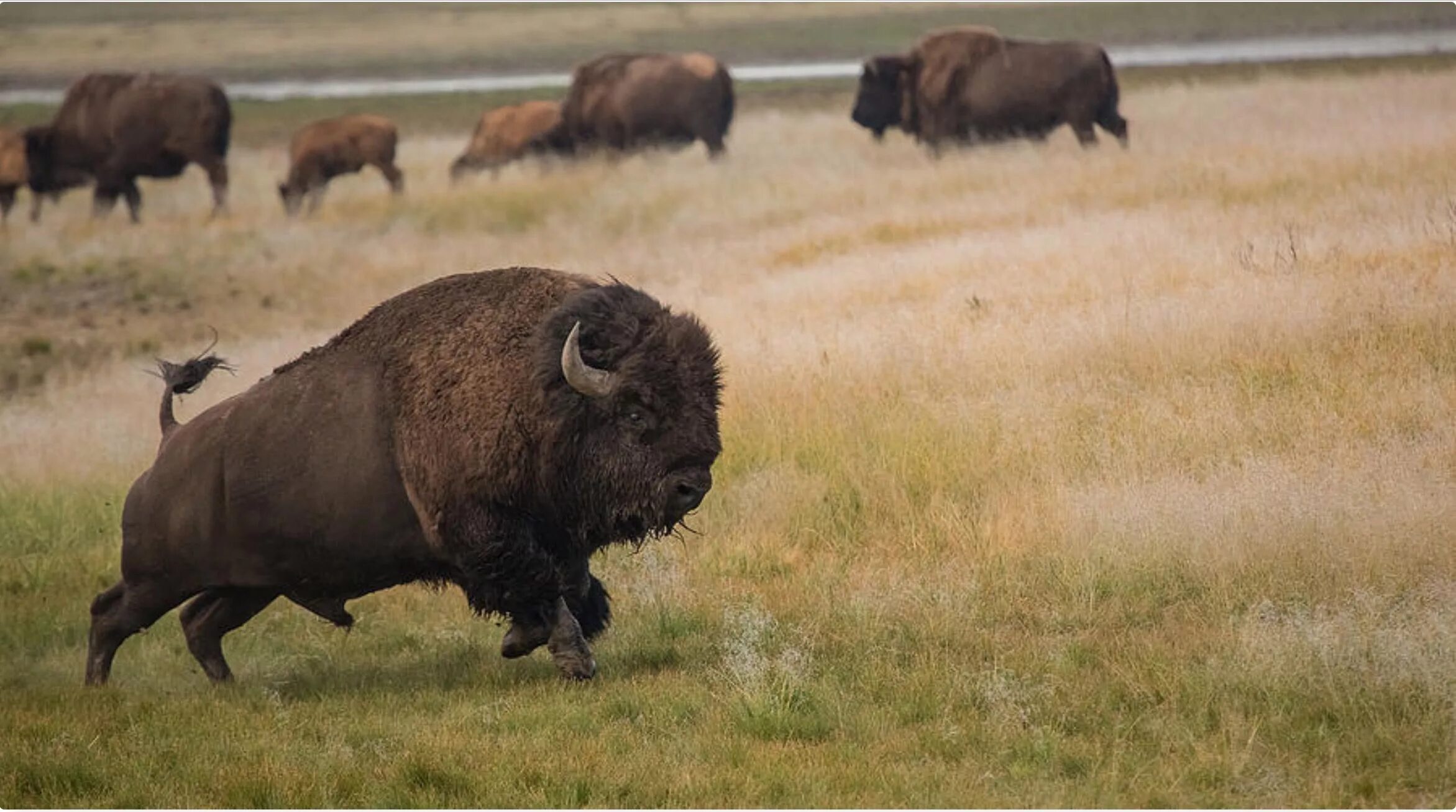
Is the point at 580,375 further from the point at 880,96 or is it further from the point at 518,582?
the point at 880,96

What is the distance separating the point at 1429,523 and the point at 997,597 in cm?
205

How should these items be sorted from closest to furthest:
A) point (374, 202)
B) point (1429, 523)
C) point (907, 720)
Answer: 1. point (907, 720)
2. point (1429, 523)
3. point (374, 202)

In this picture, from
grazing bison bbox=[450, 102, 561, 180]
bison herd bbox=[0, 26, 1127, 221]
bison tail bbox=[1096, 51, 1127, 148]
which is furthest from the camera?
grazing bison bbox=[450, 102, 561, 180]

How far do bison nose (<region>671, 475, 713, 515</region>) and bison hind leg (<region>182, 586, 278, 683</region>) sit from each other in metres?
2.62

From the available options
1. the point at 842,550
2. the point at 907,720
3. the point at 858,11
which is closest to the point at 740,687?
the point at 907,720

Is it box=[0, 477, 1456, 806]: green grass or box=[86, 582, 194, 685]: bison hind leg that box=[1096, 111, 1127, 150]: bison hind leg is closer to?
box=[0, 477, 1456, 806]: green grass

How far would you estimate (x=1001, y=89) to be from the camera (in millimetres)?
29828

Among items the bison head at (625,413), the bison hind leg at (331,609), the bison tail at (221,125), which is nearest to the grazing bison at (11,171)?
the bison tail at (221,125)

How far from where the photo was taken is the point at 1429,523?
9.43 meters

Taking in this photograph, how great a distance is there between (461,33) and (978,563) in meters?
53.9

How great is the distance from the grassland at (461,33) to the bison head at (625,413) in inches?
1162

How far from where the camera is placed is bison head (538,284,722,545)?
8.84 meters

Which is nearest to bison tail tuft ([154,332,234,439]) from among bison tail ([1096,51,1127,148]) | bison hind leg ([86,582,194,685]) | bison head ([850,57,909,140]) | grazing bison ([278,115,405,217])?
bison hind leg ([86,582,194,685])

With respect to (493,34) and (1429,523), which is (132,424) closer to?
(1429,523)
